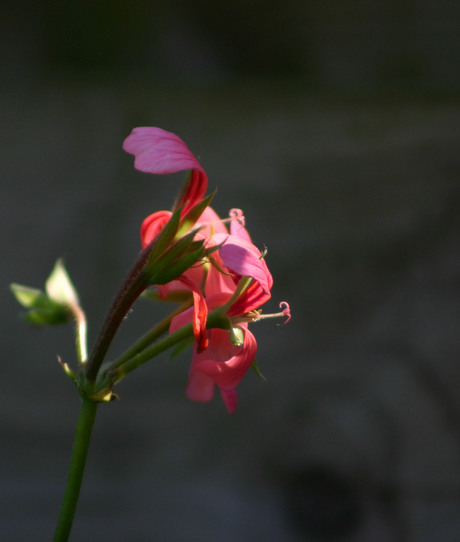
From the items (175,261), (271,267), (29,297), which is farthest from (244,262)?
(271,267)

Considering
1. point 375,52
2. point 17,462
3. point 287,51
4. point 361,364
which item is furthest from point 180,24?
point 17,462

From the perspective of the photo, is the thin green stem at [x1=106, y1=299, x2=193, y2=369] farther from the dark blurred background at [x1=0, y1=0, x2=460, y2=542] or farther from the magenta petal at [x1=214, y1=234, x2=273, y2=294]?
the dark blurred background at [x1=0, y1=0, x2=460, y2=542]

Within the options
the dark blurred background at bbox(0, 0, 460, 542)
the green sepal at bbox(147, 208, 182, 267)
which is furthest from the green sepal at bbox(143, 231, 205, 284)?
the dark blurred background at bbox(0, 0, 460, 542)

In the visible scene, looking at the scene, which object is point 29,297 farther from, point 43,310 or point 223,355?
point 223,355

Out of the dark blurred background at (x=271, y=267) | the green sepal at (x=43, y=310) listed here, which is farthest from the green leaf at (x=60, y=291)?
the dark blurred background at (x=271, y=267)

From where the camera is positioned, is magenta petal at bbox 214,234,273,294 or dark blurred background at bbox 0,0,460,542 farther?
dark blurred background at bbox 0,0,460,542
